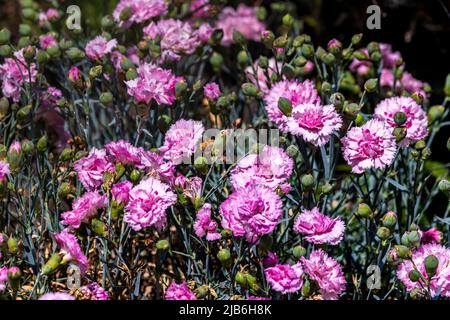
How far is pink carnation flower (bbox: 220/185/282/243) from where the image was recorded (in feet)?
3.71

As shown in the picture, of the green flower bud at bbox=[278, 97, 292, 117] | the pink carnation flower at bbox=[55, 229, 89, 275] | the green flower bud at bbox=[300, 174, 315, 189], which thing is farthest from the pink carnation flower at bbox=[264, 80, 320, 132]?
the pink carnation flower at bbox=[55, 229, 89, 275]

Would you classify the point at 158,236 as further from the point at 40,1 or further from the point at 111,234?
the point at 40,1

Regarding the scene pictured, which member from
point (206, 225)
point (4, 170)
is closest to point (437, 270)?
point (206, 225)

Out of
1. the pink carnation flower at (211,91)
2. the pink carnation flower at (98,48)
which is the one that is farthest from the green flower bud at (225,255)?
the pink carnation flower at (98,48)

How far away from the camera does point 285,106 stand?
129 centimetres

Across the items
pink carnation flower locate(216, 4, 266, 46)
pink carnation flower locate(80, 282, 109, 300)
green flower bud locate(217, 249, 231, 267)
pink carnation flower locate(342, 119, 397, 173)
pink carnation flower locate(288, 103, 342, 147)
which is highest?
pink carnation flower locate(216, 4, 266, 46)

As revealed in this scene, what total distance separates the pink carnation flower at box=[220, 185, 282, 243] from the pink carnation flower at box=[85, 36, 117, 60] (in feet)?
1.80

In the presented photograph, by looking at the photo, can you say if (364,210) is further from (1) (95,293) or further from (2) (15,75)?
(2) (15,75)

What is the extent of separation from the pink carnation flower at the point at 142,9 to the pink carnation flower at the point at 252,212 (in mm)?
689

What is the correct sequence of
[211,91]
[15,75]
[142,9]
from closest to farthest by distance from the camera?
[211,91] < [15,75] < [142,9]

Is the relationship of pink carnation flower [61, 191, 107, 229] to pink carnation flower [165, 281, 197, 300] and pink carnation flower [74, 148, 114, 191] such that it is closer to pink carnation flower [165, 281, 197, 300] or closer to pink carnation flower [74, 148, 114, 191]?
pink carnation flower [74, 148, 114, 191]

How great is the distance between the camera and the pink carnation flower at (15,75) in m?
1.54

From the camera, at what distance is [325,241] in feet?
3.89

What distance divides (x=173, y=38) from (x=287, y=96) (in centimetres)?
42
